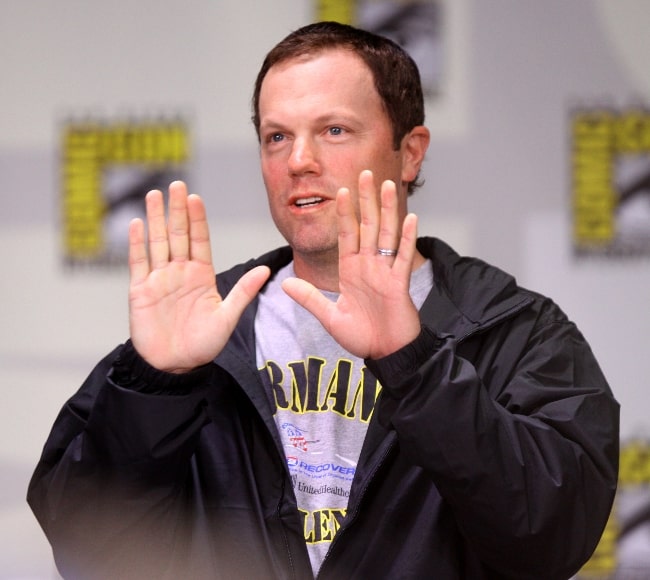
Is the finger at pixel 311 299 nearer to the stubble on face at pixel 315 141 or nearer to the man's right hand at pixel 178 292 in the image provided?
the man's right hand at pixel 178 292

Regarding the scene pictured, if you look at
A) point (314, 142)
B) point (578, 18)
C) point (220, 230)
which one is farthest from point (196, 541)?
point (578, 18)

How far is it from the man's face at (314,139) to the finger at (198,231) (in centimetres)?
20

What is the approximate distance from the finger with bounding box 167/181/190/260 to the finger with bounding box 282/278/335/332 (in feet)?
0.41

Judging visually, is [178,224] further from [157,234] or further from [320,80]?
[320,80]

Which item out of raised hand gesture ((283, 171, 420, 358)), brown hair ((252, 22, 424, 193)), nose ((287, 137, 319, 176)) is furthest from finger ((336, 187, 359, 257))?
brown hair ((252, 22, 424, 193))

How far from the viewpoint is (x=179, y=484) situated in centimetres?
122

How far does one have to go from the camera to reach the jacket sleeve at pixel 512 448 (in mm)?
1038

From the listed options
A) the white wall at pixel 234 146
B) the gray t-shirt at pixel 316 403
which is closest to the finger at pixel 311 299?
the gray t-shirt at pixel 316 403

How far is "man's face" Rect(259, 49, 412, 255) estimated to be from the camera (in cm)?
133

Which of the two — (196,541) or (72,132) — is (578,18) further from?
(196,541)

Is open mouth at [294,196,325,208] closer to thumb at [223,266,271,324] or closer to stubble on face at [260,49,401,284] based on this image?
stubble on face at [260,49,401,284]

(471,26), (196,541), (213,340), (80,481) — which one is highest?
(471,26)

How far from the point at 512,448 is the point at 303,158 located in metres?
0.46

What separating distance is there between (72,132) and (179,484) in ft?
3.86
